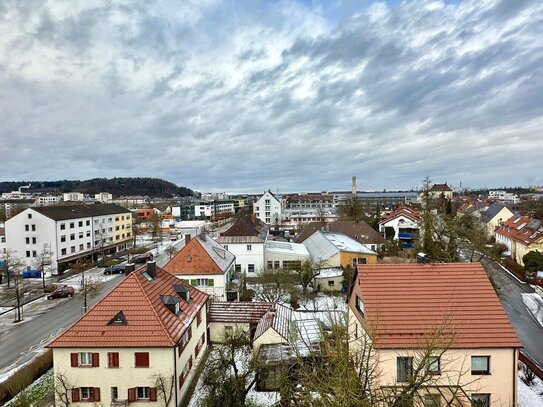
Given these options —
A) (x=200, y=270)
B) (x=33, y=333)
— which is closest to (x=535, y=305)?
(x=200, y=270)

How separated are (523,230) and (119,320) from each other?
175ft

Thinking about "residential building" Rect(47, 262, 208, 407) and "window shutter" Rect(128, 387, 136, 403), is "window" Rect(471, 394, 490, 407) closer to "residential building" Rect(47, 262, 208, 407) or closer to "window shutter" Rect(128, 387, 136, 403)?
"residential building" Rect(47, 262, 208, 407)

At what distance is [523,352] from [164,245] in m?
61.5

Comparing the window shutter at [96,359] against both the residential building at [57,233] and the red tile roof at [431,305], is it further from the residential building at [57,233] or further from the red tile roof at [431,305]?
the residential building at [57,233]

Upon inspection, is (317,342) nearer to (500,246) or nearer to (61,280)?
(61,280)

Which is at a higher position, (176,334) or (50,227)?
(50,227)

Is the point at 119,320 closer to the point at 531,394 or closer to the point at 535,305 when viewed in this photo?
the point at 531,394

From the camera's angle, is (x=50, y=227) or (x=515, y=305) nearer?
(x=515, y=305)

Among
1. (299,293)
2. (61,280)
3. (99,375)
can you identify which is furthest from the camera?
(61,280)

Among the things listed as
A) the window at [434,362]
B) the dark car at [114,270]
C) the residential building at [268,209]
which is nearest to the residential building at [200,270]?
the dark car at [114,270]

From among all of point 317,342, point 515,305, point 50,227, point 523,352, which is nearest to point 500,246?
point 515,305

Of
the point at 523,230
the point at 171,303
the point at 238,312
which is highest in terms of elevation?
the point at 523,230

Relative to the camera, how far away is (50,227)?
1934 inches

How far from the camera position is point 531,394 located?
1806 centimetres
